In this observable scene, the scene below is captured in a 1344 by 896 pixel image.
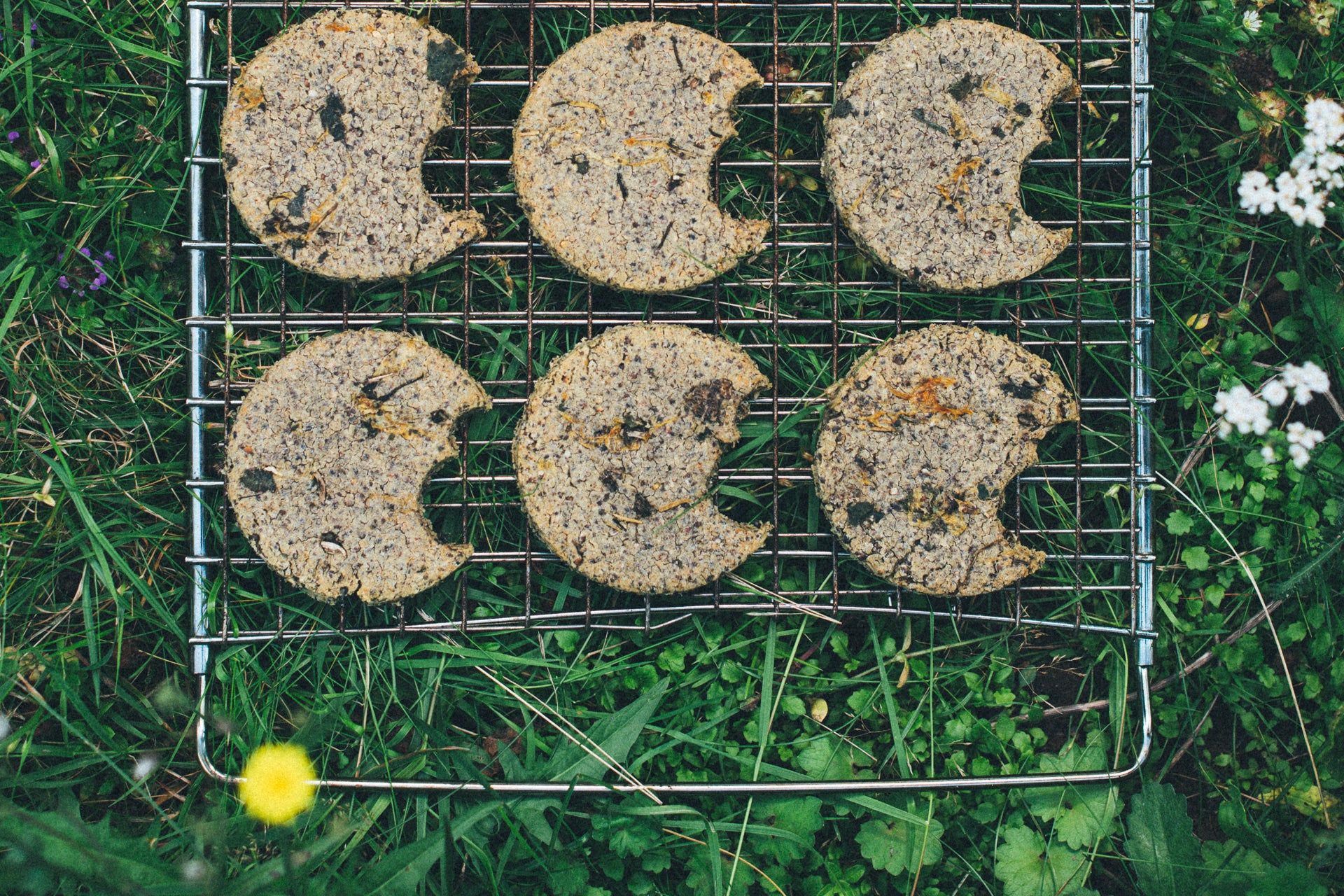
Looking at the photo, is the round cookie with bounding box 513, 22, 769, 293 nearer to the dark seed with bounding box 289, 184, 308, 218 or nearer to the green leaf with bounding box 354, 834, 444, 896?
the dark seed with bounding box 289, 184, 308, 218

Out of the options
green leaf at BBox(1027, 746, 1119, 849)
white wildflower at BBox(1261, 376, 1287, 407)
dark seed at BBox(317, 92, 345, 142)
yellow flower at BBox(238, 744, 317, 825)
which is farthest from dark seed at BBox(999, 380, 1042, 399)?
yellow flower at BBox(238, 744, 317, 825)

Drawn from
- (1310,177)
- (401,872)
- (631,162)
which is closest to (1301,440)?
(1310,177)

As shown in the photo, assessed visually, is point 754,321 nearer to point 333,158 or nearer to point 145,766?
point 333,158

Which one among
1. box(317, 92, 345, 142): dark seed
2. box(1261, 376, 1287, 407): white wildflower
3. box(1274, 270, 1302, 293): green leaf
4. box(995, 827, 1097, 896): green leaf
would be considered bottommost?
box(995, 827, 1097, 896): green leaf

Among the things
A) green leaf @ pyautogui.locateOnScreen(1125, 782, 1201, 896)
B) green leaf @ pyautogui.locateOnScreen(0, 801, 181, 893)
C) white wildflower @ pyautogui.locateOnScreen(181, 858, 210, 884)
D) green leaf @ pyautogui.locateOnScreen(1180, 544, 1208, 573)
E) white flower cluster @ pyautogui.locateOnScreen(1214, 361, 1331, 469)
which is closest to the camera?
green leaf @ pyautogui.locateOnScreen(0, 801, 181, 893)

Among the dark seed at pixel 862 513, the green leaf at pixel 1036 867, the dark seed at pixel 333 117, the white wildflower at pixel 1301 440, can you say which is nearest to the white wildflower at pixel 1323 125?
the white wildflower at pixel 1301 440

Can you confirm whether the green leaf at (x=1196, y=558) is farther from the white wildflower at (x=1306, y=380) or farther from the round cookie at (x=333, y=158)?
the round cookie at (x=333, y=158)
